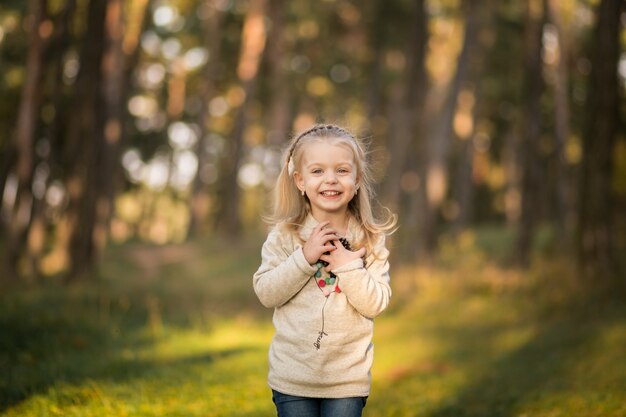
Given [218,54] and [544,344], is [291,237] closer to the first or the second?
[544,344]

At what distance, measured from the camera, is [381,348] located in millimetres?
11664

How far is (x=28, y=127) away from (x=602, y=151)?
475 inches

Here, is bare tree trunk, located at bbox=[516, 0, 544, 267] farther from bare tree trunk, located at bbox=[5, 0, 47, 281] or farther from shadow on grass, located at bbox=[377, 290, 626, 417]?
bare tree trunk, located at bbox=[5, 0, 47, 281]

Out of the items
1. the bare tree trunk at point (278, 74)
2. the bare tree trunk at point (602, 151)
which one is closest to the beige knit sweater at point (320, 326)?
the bare tree trunk at point (602, 151)

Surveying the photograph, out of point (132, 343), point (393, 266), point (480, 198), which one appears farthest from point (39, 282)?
point (480, 198)

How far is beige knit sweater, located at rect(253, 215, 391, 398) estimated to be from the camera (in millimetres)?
3707

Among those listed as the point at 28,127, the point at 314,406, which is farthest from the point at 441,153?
the point at 314,406

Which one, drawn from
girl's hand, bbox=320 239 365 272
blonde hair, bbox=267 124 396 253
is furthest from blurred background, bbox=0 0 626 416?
girl's hand, bbox=320 239 365 272

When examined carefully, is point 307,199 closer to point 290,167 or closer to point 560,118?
point 290,167

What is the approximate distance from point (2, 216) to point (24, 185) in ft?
51.4

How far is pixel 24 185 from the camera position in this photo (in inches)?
669

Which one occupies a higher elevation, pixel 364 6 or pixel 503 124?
pixel 364 6

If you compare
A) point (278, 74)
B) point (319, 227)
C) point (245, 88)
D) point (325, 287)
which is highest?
point (278, 74)

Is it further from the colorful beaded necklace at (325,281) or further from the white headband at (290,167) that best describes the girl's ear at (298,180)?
the colorful beaded necklace at (325,281)
